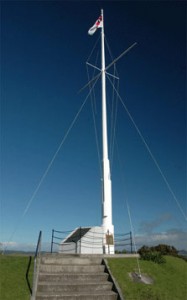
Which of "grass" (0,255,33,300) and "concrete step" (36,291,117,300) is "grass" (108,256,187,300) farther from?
"grass" (0,255,33,300)

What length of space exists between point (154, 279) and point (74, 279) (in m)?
3.39

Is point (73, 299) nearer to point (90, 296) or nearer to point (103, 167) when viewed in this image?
point (90, 296)

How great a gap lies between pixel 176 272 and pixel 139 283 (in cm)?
297

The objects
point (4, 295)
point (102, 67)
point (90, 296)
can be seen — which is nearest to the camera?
point (4, 295)

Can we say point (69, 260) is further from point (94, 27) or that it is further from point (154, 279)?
point (94, 27)

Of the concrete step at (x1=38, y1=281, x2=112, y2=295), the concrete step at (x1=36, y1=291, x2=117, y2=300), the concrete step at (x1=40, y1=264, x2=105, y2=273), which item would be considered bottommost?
the concrete step at (x1=36, y1=291, x2=117, y2=300)

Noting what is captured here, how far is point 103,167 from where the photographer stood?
18766mm

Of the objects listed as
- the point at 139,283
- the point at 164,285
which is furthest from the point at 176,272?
the point at 139,283

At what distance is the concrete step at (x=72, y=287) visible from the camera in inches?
442

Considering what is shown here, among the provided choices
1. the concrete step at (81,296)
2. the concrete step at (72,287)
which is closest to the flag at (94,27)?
the concrete step at (72,287)

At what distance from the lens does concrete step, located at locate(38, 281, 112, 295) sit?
1123 cm

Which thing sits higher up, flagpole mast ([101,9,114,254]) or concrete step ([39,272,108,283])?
flagpole mast ([101,9,114,254])

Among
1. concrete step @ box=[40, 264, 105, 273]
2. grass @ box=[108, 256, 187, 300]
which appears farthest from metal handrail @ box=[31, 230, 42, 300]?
grass @ box=[108, 256, 187, 300]

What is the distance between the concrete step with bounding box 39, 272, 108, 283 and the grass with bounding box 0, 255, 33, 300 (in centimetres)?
83
